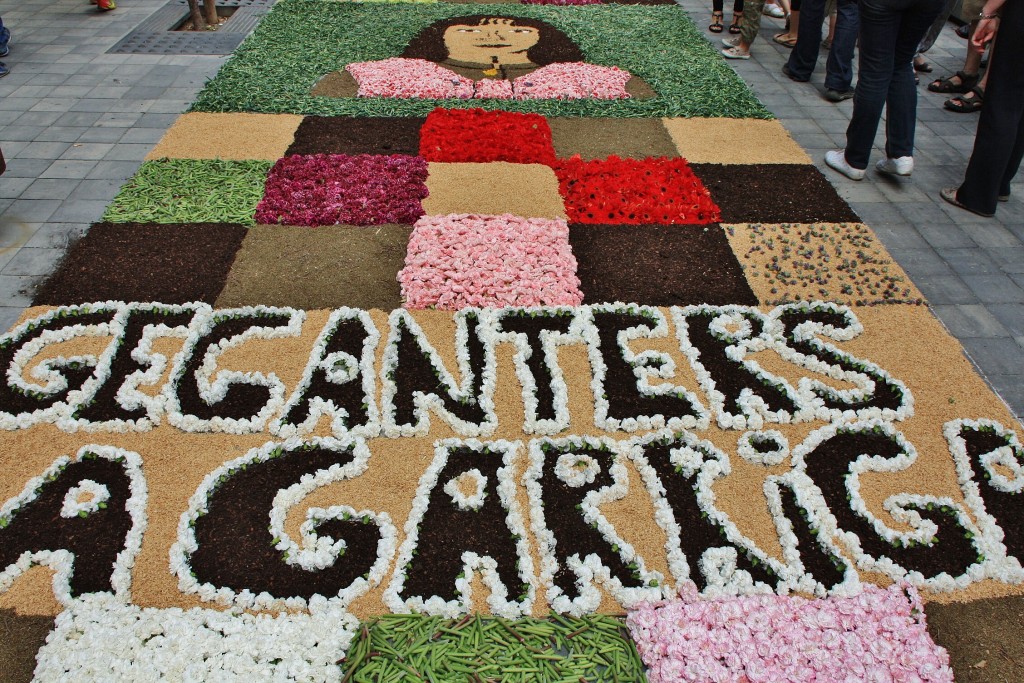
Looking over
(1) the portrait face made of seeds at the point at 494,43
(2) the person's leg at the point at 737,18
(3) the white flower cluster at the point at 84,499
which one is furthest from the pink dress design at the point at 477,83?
(3) the white flower cluster at the point at 84,499

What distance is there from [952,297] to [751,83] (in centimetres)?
431

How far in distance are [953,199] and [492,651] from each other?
5.61 meters

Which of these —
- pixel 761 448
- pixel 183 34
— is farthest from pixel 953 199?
pixel 183 34

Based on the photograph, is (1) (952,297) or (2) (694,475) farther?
(1) (952,297)

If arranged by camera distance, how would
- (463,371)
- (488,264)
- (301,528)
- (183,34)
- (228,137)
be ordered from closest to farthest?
(301,528)
(463,371)
(488,264)
(228,137)
(183,34)

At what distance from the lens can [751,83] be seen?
835 cm

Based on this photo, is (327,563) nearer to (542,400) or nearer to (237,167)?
(542,400)

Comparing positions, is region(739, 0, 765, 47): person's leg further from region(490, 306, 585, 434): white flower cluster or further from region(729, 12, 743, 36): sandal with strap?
region(490, 306, 585, 434): white flower cluster

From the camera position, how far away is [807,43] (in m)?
8.27

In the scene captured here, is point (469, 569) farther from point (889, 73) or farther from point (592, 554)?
point (889, 73)

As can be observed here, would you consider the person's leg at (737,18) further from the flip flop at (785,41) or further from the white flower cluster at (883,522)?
the white flower cluster at (883,522)

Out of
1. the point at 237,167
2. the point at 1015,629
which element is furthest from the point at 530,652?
the point at 237,167

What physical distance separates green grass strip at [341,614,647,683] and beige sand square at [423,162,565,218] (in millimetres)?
3410

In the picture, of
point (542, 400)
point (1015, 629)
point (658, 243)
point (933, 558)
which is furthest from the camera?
point (658, 243)
